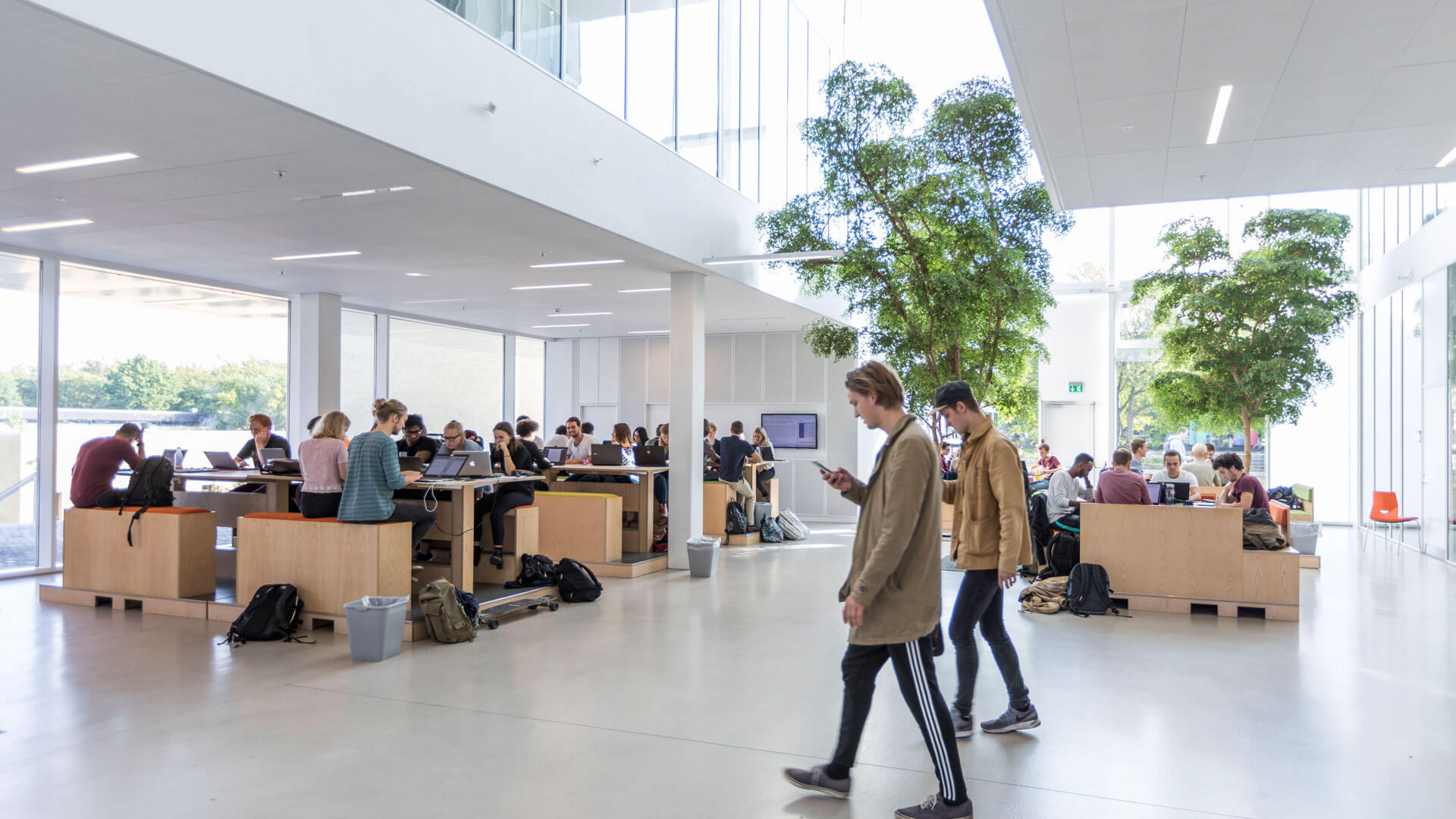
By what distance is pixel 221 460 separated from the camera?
8.34 meters

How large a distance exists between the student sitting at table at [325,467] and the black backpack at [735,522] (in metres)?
6.09

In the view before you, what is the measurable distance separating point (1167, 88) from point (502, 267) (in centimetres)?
659

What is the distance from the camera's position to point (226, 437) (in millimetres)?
11195

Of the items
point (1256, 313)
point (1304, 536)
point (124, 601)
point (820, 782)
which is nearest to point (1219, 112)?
point (820, 782)

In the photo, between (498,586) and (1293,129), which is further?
(498,586)

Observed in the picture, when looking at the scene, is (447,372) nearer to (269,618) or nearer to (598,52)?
(598,52)

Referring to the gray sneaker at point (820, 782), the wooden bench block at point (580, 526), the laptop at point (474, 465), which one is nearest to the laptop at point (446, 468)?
the laptop at point (474, 465)

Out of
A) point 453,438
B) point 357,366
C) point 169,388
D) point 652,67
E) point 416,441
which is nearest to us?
point 416,441

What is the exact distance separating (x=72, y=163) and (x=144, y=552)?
304 cm

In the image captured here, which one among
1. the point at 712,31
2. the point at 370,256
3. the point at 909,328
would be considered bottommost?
the point at 909,328

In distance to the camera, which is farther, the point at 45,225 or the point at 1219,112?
the point at 45,225

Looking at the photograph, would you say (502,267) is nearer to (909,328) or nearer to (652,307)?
(652,307)

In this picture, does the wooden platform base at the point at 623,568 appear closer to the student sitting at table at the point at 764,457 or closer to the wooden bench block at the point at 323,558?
the wooden bench block at the point at 323,558

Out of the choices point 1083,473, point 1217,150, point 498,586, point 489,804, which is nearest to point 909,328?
point 1083,473
